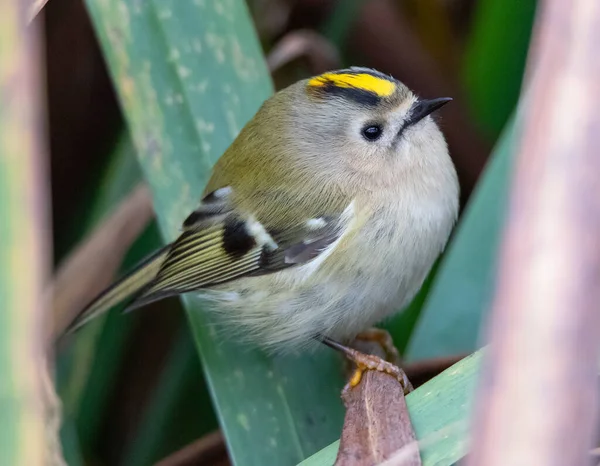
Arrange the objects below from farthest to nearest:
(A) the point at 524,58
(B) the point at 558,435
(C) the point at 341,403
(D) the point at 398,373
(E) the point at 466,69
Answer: (E) the point at 466,69 < (A) the point at 524,58 < (C) the point at 341,403 < (D) the point at 398,373 < (B) the point at 558,435

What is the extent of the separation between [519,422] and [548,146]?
106mm

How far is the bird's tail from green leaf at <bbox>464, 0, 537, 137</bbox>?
63 centimetres

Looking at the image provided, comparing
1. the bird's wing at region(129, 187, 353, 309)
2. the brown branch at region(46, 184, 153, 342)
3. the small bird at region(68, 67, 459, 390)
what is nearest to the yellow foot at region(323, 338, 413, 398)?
the small bird at region(68, 67, 459, 390)

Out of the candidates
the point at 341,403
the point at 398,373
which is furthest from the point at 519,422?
the point at 341,403

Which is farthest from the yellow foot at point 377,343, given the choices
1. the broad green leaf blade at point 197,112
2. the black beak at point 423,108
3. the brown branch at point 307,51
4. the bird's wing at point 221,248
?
the brown branch at point 307,51

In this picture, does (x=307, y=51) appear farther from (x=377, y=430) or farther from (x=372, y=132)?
(x=377, y=430)

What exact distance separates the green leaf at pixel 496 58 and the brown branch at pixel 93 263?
2.01 ft

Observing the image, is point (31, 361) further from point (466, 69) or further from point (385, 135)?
point (466, 69)

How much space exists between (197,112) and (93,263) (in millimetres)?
308

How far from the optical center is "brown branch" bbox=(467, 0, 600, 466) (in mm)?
272

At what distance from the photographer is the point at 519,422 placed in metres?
0.27

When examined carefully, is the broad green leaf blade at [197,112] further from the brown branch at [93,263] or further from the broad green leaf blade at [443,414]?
the broad green leaf blade at [443,414]

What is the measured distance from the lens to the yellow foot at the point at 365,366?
98cm

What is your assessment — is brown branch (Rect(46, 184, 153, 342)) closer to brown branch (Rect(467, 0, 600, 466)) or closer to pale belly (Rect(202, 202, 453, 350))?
pale belly (Rect(202, 202, 453, 350))
